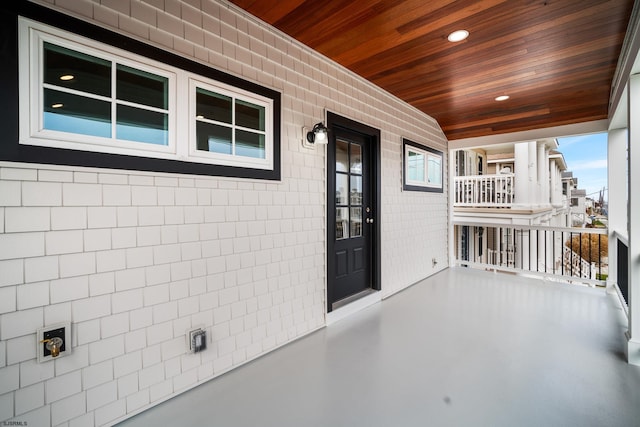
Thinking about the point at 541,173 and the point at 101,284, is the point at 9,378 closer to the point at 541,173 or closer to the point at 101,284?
the point at 101,284

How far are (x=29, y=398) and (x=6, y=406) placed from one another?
0.08 metres

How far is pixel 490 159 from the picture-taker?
11.5m

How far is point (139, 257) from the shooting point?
1823 mm

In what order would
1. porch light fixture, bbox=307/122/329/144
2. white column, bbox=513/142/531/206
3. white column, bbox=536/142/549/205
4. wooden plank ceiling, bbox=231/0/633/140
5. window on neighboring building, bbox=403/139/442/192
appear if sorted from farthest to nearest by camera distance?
white column, bbox=536/142/549/205 → white column, bbox=513/142/531/206 → window on neighboring building, bbox=403/139/442/192 → porch light fixture, bbox=307/122/329/144 → wooden plank ceiling, bbox=231/0/633/140

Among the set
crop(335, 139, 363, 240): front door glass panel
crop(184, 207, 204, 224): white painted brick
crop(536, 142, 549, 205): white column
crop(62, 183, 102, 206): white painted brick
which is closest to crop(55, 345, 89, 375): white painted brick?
crop(62, 183, 102, 206): white painted brick

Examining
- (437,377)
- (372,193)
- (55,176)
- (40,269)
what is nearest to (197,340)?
(40,269)

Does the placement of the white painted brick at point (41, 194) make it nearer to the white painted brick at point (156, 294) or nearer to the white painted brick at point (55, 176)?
the white painted brick at point (55, 176)

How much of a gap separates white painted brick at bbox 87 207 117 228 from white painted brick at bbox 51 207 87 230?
3 cm

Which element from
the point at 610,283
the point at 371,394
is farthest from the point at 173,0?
the point at 610,283

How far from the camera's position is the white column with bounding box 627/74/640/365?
2424 millimetres

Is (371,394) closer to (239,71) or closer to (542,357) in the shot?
(542,357)

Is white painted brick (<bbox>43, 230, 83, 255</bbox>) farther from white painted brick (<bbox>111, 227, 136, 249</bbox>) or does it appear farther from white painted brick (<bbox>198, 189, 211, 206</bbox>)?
white painted brick (<bbox>198, 189, 211, 206</bbox>)

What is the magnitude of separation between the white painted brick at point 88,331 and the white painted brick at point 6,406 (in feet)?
1.05

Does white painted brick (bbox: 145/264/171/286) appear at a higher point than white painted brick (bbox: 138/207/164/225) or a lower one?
lower
